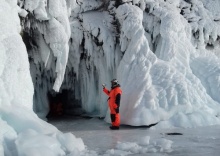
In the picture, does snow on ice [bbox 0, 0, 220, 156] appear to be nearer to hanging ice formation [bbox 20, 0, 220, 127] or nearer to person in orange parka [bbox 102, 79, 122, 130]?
hanging ice formation [bbox 20, 0, 220, 127]

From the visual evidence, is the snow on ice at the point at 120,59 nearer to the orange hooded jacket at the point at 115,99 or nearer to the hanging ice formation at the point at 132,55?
the hanging ice formation at the point at 132,55

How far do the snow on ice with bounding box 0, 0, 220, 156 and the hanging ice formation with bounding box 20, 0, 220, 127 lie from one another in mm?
29

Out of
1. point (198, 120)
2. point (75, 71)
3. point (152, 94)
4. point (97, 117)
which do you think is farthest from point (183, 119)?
point (75, 71)

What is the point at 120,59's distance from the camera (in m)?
12.5

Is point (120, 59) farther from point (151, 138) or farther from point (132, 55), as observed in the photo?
point (151, 138)

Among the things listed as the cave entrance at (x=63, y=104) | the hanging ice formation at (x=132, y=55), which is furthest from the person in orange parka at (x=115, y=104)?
the cave entrance at (x=63, y=104)

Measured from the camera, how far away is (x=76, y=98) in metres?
14.3

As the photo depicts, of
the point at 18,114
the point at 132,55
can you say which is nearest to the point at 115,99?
the point at 132,55

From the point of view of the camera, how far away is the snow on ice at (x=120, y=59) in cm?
797

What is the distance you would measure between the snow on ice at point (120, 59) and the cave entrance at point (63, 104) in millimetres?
934

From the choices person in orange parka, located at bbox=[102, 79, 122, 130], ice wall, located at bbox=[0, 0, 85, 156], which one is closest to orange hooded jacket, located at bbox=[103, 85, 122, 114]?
person in orange parka, located at bbox=[102, 79, 122, 130]

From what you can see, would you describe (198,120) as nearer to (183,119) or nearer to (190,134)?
(183,119)

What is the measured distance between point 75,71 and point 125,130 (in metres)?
3.84

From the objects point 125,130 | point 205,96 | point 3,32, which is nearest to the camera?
point 3,32
